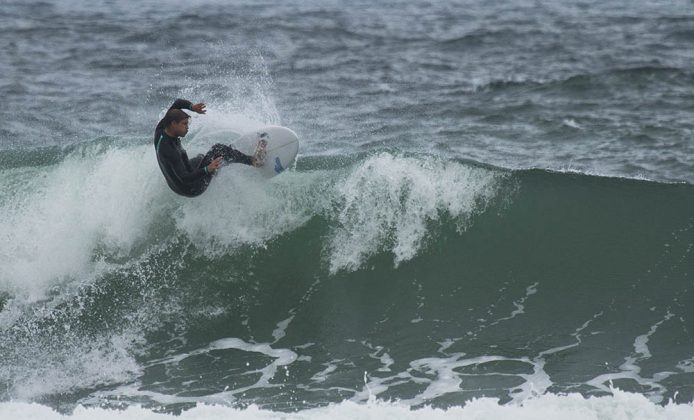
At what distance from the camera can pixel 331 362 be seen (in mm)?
9297

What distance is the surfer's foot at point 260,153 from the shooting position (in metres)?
10.9

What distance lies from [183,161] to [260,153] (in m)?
1.20

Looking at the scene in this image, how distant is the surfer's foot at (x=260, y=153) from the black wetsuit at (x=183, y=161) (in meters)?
0.23

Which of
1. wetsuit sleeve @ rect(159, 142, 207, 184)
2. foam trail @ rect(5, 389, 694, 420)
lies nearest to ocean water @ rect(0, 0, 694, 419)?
foam trail @ rect(5, 389, 694, 420)

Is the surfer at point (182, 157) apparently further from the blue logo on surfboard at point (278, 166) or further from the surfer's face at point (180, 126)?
the blue logo on surfboard at point (278, 166)

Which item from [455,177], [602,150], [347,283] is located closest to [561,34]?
[602,150]

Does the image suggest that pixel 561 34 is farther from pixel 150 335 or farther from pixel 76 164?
pixel 150 335

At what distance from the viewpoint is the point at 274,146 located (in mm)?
10984

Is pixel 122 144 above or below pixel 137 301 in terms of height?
above

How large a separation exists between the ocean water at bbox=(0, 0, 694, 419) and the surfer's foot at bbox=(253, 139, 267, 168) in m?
0.27

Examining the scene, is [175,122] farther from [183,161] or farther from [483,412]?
[483,412]

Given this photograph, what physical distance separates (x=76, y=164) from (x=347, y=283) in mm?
3983

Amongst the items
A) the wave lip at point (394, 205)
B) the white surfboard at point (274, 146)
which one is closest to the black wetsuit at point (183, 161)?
the white surfboard at point (274, 146)

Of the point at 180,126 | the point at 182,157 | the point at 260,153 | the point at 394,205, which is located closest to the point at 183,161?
the point at 182,157
